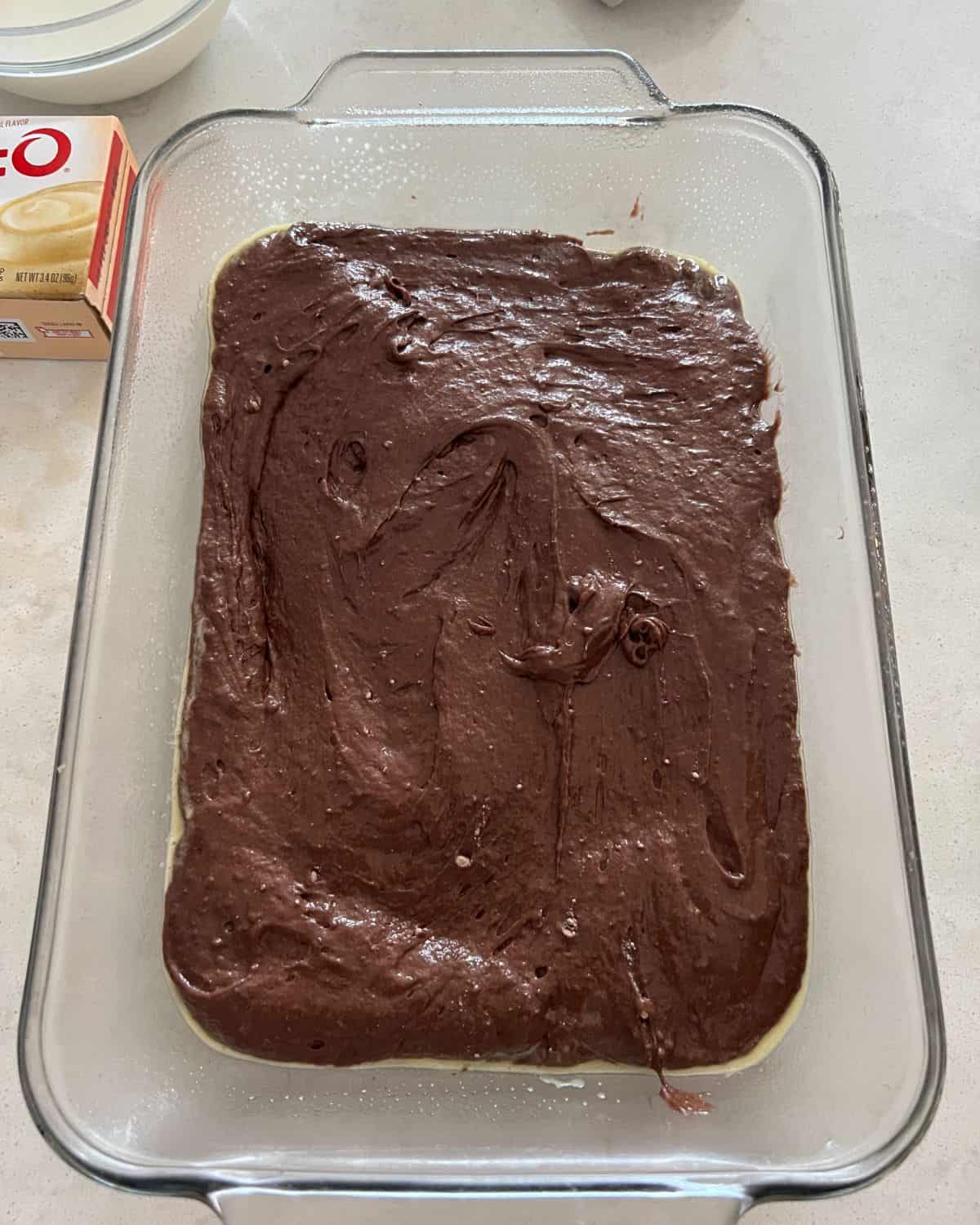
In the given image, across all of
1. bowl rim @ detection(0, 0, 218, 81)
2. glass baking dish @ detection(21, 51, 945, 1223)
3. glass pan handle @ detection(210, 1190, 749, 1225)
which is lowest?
glass pan handle @ detection(210, 1190, 749, 1225)

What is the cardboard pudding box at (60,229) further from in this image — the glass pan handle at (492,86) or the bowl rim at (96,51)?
the glass pan handle at (492,86)

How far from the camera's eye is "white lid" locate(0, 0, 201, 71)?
1689mm

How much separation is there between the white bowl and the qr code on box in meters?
0.45

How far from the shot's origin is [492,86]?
1649mm

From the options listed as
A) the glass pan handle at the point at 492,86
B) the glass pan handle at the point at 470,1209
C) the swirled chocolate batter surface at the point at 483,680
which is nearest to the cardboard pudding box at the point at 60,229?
the swirled chocolate batter surface at the point at 483,680

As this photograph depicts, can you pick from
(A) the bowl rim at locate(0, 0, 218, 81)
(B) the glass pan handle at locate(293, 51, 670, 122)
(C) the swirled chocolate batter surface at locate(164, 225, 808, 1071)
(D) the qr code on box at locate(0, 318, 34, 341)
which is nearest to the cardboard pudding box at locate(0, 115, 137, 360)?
(D) the qr code on box at locate(0, 318, 34, 341)

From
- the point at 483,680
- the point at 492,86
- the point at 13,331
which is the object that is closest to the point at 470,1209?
the point at 483,680

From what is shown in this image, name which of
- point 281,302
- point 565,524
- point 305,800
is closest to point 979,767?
point 565,524

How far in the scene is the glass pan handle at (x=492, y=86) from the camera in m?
1.64

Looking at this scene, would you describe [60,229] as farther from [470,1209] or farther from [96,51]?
[470,1209]

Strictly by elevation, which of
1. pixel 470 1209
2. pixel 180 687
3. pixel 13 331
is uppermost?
pixel 13 331

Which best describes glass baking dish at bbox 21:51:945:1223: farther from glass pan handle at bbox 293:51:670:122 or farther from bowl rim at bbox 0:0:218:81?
bowl rim at bbox 0:0:218:81

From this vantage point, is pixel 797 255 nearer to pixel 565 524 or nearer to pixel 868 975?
pixel 565 524

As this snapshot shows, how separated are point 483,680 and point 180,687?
0.47 metres
